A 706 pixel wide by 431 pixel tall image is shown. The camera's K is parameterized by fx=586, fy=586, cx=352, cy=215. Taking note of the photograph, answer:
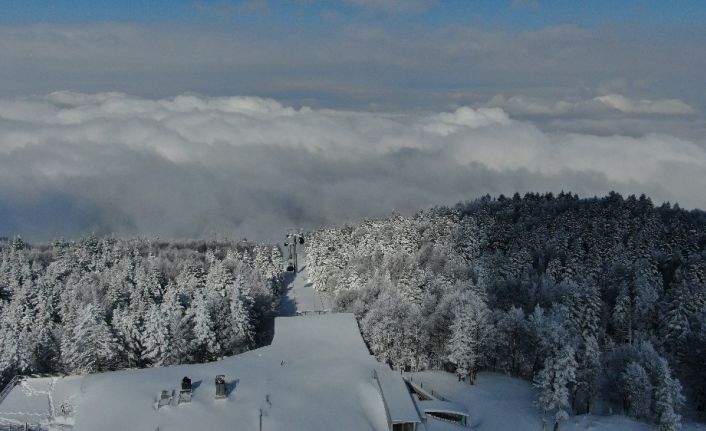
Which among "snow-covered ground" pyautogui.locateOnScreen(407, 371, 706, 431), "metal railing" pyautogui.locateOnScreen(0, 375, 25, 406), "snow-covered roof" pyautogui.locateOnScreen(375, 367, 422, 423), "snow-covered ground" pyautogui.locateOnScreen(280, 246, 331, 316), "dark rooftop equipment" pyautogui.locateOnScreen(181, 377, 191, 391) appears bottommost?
"snow-covered ground" pyautogui.locateOnScreen(407, 371, 706, 431)

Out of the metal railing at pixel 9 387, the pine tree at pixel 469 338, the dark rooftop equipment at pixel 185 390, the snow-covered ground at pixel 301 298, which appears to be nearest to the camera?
the dark rooftop equipment at pixel 185 390

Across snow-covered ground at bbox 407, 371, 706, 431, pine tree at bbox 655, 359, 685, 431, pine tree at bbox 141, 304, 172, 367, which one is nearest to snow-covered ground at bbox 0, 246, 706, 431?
snow-covered ground at bbox 407, 371, 706, 431

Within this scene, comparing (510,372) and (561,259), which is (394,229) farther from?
(510,372)

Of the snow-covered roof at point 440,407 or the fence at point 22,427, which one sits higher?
the fence at point 22,427

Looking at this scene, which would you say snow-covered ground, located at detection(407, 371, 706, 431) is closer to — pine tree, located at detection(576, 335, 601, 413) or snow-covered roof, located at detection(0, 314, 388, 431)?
pine tree, located at detection(576, 335, 601, 413)

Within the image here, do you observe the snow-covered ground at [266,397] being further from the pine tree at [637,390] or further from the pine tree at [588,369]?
the pine tree at [588,369]

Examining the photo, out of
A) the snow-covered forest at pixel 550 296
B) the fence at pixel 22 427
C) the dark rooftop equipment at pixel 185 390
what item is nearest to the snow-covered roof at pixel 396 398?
the dark rooftop equipment at pixel 185 390

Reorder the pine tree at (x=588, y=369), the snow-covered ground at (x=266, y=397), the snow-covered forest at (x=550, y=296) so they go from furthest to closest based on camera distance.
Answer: the snow-covered forest at (x=550, y=296) < the pine tree at (x=588, y=369) < the snow-covered ground at (x=266, y=397)
